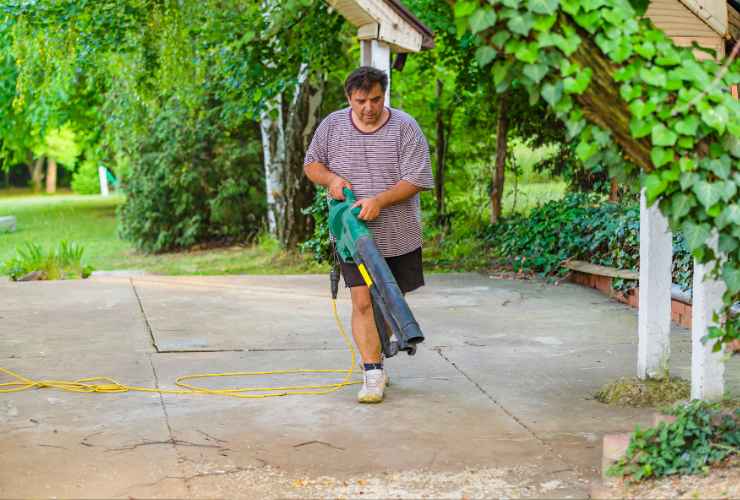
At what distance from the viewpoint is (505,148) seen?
1400 cm

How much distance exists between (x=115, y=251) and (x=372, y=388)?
1477 cm

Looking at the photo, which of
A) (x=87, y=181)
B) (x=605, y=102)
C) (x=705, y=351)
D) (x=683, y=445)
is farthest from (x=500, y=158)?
(x=87, y=181)

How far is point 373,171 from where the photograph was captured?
19.0 ft

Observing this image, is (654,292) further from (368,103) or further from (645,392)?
(368,103)

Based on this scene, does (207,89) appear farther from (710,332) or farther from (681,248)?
(710,332)

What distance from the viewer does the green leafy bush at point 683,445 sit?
14.0ft

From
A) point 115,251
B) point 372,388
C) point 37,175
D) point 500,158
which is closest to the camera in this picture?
point 372,388

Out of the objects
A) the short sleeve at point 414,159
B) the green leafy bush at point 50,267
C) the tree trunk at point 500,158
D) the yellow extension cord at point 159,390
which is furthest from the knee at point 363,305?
the tree trunk at point 500,158

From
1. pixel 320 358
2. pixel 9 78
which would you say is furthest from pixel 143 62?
pixel 9 78

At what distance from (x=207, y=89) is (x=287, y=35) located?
3.42 meters

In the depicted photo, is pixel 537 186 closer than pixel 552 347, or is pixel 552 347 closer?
pixel 552 347

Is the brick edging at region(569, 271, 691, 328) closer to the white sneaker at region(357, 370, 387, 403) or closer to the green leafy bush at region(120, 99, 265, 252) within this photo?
the white sneaker at region(357, 370, 387, 403)

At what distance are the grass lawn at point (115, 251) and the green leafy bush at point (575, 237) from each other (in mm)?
2622

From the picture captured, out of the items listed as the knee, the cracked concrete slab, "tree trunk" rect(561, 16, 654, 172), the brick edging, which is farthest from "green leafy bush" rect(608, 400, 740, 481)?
the brick edging
